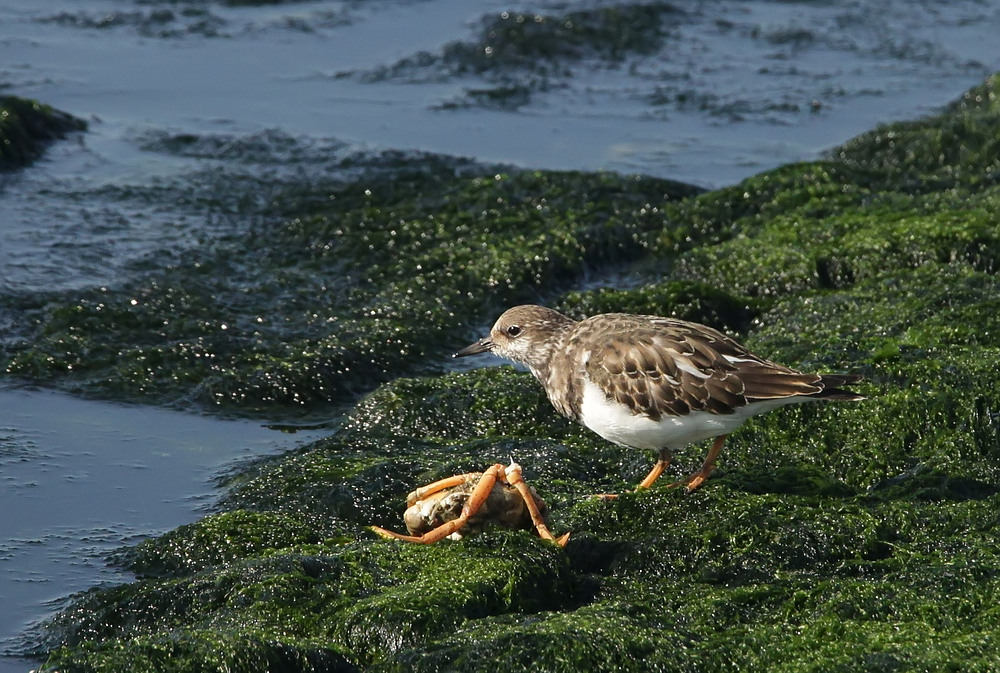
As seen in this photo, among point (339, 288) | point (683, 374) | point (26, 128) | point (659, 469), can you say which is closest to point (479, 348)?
point (659, 469)

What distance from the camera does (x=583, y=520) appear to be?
4.81 m

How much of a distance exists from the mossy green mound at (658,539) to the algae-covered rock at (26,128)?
4.86m

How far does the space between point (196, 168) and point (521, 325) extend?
4663 millimetres

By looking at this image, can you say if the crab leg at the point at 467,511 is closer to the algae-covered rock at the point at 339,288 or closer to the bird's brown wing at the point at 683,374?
the bird's brown wing at the point at 683,374

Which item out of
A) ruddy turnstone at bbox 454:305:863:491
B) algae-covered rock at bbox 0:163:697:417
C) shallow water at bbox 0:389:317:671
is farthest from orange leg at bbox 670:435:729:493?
algae-covered rock at bbox 0:163:697:417

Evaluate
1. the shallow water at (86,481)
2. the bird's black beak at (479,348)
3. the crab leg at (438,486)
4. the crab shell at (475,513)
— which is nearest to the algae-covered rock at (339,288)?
the shallow water at (86,481)

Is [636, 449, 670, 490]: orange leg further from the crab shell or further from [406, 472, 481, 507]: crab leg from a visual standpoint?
[406, 472, 481, 507]: crab leg

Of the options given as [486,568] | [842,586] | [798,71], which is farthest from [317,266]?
[798,71]

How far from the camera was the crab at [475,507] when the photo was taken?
465 cm

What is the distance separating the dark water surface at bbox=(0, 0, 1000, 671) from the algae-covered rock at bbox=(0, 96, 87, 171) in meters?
0.16

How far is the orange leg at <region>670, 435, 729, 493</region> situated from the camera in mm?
5031

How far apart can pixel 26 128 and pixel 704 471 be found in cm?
707

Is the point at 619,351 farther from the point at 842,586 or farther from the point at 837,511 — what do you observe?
the point at 842,586

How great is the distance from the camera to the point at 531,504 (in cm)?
471
